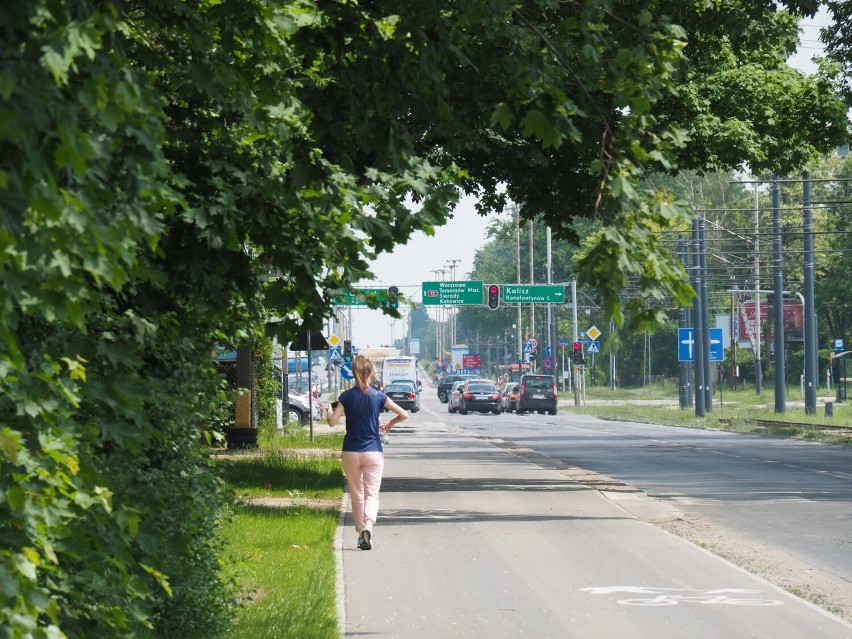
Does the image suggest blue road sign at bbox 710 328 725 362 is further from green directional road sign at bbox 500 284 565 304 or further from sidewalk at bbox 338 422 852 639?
sidewalk at bbox 338 422 852 639

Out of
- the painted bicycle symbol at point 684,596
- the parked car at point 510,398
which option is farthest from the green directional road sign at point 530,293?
the painted bicycle symbol at point 684,596

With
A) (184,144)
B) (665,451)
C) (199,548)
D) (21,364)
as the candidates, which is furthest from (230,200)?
(665,451)

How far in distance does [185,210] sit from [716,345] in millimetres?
57058

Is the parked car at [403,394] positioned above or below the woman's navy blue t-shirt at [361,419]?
below

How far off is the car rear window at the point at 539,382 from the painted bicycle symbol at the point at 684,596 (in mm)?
57277

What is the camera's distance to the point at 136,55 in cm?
684

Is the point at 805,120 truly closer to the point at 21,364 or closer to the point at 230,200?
the point at 230,200

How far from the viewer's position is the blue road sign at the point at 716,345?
6030 cm

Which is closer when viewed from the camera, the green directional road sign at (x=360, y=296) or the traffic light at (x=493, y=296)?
the green directional road sign at (x=360, y=296)

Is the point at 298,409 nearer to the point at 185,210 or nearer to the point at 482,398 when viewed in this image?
the point at 482,398

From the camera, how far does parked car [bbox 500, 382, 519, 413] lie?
7206 centimetres

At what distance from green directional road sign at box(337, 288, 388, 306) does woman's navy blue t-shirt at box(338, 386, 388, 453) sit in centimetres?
547

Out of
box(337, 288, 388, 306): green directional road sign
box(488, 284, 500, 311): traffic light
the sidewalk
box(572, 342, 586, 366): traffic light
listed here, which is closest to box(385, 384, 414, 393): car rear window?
box(488, 284, 500, 311): traffic light

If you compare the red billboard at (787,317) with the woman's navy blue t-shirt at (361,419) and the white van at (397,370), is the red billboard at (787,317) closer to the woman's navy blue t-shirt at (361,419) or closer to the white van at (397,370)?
the white van at (397,370)
